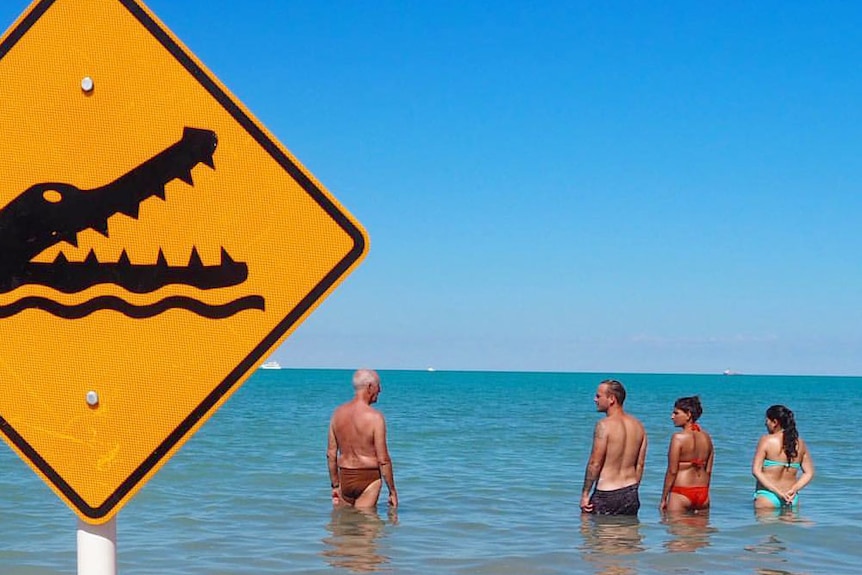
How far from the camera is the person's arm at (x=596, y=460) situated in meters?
10.2

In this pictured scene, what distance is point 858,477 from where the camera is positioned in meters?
18.3

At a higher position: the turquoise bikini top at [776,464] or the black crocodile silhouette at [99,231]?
the black crocodile silhouette at [99,231]

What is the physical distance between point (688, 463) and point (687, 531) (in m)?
0.75

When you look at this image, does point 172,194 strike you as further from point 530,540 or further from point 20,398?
point 530,540

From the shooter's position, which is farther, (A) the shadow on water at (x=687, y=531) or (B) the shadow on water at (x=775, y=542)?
(A) the shadow on water at (x=687, y=531)

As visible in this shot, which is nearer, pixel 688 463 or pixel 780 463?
pixel 688 463

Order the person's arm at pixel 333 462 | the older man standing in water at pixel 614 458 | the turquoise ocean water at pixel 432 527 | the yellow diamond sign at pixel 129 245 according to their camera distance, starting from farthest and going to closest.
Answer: the person's arm at pixel 333 462, the older man standing in water at pixel 614 458, the turquoise ocean water at pixel 432 527, the yellow diamond sign at pixel 129 245

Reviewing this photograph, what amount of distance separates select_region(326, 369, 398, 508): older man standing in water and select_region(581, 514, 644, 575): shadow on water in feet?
7.01

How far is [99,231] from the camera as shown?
5.78ft

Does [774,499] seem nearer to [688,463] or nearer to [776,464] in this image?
[776,464]

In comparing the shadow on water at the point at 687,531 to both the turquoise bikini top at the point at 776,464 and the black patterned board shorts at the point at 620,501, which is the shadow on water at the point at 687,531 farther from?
the turquoise bikini top at the point at 776,464

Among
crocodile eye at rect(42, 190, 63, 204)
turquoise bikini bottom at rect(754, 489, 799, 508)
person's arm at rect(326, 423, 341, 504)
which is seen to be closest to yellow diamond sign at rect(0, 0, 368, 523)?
crocodile eye at rect(42, 190, 63, 204)

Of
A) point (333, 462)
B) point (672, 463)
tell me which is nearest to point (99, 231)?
point (333, 462)

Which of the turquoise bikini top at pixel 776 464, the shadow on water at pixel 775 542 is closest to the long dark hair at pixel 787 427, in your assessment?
the turquoise bikini top at pixel 776 464
